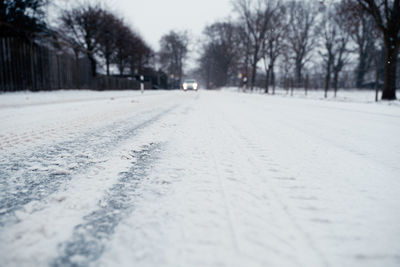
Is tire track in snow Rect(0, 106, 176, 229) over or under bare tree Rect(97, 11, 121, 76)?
under

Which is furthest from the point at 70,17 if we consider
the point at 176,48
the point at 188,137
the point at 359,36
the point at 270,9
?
the point at 359,36

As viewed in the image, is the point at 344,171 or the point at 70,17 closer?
the point at 344,171

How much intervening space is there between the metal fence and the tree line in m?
13.5

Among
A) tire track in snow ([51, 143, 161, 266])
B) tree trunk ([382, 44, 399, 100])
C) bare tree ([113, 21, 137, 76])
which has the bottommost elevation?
tire track in snow ([51, 143, 161, 266])

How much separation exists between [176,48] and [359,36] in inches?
1358

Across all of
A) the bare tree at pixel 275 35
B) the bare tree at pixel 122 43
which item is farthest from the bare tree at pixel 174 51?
the bare tree at pixel 275 35

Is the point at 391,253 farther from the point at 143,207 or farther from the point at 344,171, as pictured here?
the point at 143,207

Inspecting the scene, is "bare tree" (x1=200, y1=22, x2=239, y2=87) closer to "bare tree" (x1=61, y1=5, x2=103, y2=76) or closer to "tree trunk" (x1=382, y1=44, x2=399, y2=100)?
"bare tree" (x1=61, y1=5, x2=103, y2=76)

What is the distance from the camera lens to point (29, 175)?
54.7 inches

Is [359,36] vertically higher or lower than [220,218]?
higher

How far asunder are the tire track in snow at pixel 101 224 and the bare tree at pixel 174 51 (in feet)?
168

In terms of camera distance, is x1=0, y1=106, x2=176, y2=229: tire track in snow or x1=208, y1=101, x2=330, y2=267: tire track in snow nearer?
x1=208, y1=101, x2=330, y2=267: tire track in snow

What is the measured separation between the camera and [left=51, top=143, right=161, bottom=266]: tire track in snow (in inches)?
29.7

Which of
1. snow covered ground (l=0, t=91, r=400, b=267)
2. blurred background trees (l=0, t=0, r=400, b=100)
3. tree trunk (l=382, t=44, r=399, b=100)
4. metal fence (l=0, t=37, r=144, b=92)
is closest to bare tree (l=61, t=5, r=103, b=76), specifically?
blurred background trees (l=0, t=0, r=400, b=100)
